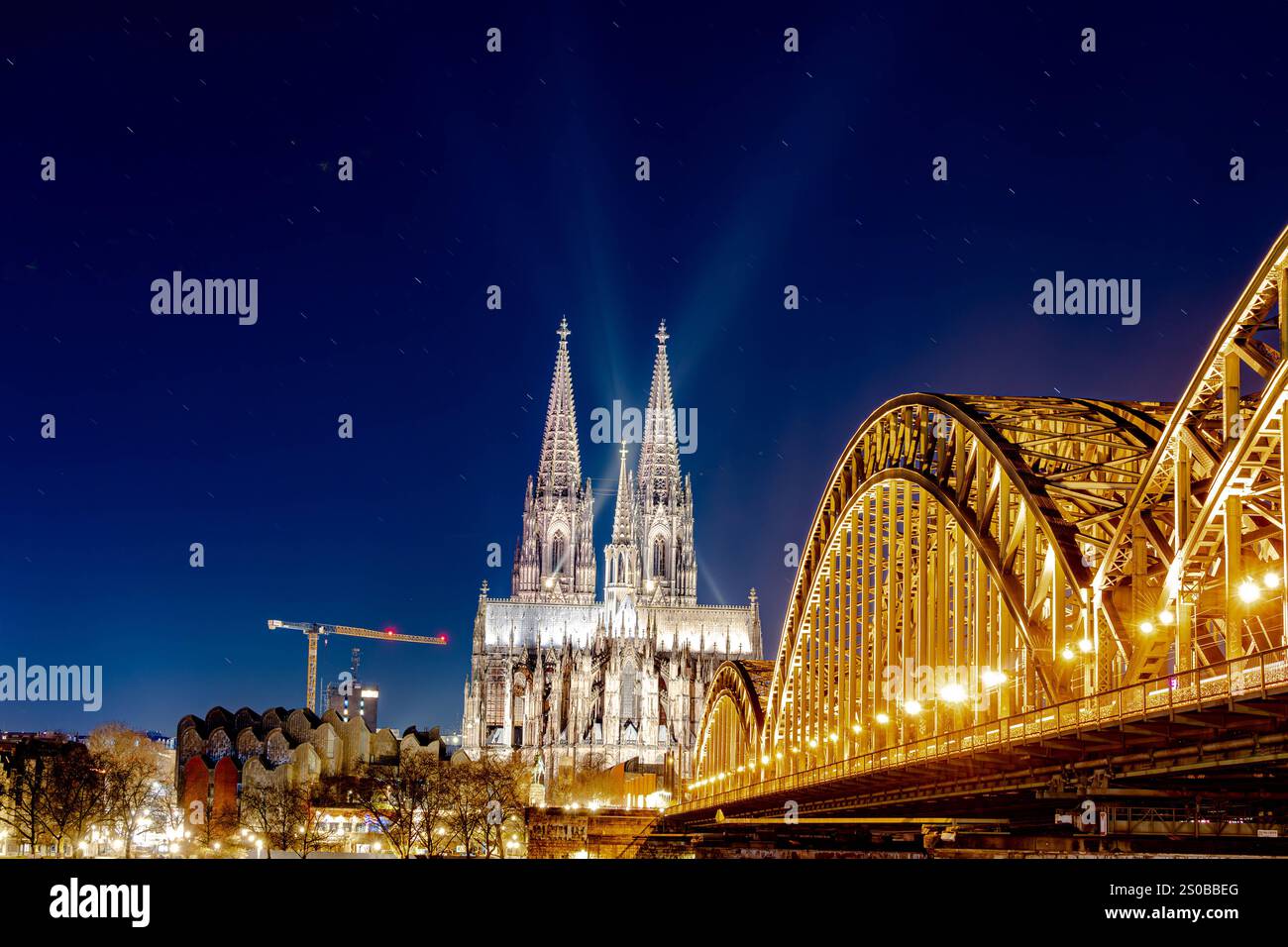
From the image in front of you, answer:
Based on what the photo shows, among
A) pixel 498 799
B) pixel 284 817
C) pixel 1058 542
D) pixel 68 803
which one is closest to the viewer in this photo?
pixel 1058 542

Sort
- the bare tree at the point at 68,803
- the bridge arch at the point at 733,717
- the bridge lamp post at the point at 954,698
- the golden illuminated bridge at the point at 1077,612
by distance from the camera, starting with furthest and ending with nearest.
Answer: the bridge arch at the point at 733,717 → the bare tree at the point at 68,803 → the bridge lamp post at the point at 954,698 → the golden illuminated bridge at the point at 1077,612

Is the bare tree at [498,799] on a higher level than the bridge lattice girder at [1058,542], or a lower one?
lower

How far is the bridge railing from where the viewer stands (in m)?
32.6

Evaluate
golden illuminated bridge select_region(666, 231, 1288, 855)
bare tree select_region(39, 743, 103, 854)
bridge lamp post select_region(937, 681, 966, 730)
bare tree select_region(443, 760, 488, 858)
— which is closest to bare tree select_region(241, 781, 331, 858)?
bare tree select_region(443, 760, 488, 858)

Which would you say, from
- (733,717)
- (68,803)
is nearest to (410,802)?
(733,717)

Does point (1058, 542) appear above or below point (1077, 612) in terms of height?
above

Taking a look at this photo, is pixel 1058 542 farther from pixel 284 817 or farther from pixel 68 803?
pixel 284 817

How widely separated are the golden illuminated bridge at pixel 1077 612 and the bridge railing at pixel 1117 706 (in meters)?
0.08

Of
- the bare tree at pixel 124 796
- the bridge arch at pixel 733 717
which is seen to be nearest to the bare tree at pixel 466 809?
the bridge arch at pixel 733 717

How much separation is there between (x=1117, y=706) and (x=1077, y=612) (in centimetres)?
1152

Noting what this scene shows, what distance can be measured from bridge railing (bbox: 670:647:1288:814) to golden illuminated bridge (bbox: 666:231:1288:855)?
0.26ft

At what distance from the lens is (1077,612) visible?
50.1 meters

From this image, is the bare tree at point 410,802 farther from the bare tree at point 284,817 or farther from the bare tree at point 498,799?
the bare tree at point 284,817

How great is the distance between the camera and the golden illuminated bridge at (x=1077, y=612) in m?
38.4
